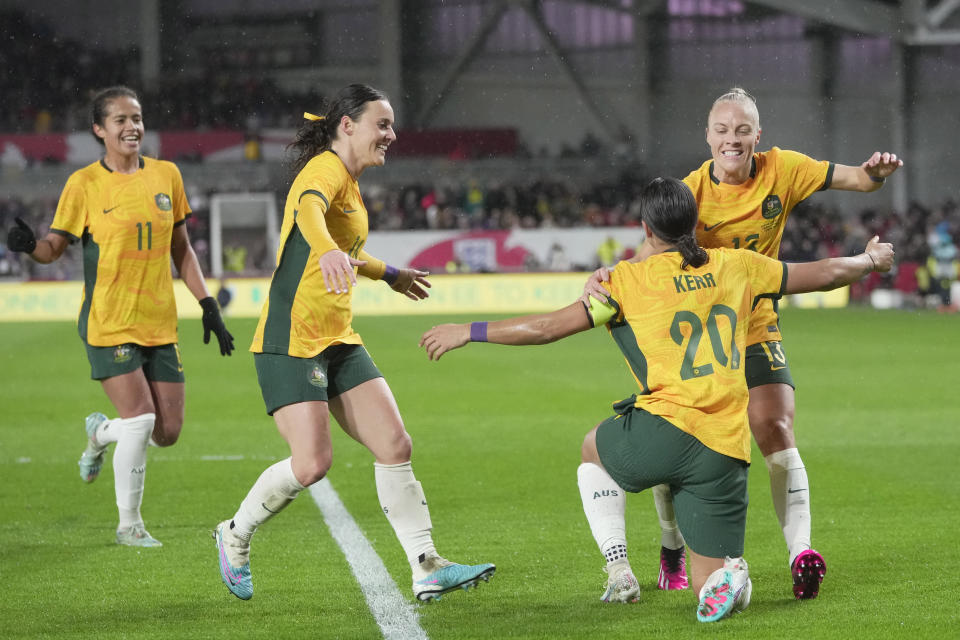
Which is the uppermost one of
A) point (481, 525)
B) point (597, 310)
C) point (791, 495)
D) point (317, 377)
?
point (597, 310)

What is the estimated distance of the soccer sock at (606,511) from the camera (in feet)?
15.2

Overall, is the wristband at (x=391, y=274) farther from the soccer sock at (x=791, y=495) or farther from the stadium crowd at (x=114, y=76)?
the stadium crowd at (x=114, y=76)

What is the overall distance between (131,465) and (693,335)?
3.12 metres

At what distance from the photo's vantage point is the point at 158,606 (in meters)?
4.91

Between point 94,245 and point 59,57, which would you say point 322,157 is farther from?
point 59,57

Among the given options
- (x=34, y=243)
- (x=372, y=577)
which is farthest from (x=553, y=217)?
(x=372, y=577)

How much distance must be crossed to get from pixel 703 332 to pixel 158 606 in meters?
2.34

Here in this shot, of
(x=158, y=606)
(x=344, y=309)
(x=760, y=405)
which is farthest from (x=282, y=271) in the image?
(x=760, y=405)

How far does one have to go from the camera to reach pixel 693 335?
4.46 meters

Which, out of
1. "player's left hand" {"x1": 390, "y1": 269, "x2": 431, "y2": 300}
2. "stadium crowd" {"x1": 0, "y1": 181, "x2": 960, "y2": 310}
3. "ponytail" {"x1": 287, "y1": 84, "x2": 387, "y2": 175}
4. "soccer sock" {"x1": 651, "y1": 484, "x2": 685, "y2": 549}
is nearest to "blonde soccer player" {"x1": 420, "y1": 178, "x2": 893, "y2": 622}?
"soccer sock" {"x1": 651, "y1": 484, "x2": 685, "y2": 549}

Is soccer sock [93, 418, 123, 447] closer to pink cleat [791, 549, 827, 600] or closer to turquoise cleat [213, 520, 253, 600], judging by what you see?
turquoise cleat [213, 520, 253, 600]

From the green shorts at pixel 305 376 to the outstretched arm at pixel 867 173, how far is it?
2.17 meters

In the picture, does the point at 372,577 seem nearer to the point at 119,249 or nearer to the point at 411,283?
the point at 411,283

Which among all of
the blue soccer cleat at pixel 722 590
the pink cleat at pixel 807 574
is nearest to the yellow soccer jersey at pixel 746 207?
the pink cleat at pixel 807 574
